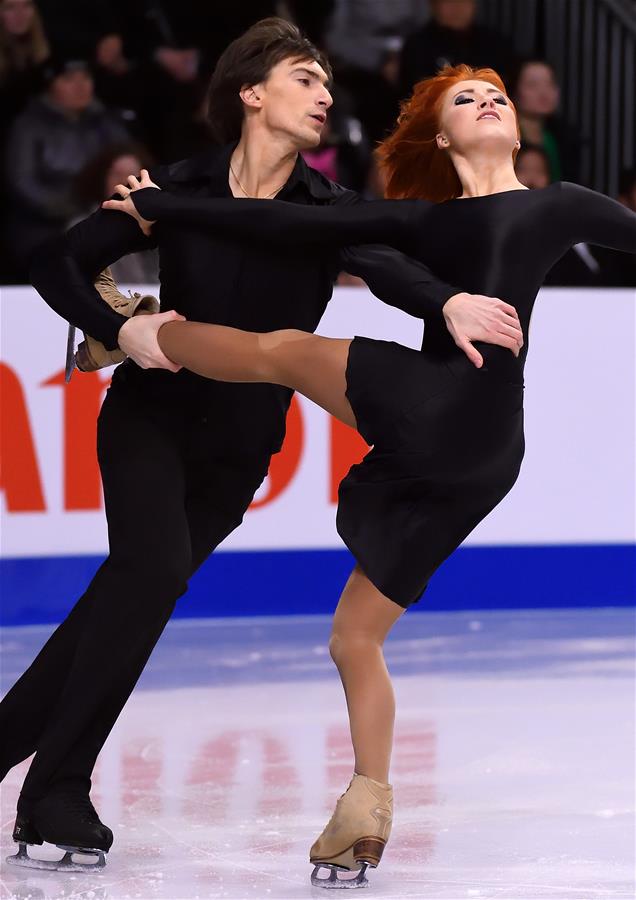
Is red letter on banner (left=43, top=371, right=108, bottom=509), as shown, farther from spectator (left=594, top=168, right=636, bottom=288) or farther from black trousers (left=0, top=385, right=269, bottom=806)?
spectator (left=594, top=168, right=636, bottom=288)

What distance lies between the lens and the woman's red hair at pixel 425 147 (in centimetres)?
309

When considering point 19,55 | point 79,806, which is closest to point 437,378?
point 79,806

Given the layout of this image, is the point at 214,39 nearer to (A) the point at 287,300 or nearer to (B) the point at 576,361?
(B) the point at 576,361

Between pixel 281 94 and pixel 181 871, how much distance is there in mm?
1505

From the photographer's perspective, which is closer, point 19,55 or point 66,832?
point 66,832

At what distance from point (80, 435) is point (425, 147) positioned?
254 centimetres

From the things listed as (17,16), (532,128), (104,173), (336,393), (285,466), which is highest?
(336,393)

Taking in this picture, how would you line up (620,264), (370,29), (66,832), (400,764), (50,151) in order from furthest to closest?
(370,29) < (620,264) < (50,151) < (400,764) < (66,832)

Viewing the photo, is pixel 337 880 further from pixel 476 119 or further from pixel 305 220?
pixel 476 119

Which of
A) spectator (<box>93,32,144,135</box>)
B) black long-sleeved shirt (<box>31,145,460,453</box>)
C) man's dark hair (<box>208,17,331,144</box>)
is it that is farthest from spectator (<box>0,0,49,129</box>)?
black long-sleeved shirt (<box>31,145,460,453</box>)

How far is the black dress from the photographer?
9.21ft

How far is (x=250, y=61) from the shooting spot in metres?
3.21

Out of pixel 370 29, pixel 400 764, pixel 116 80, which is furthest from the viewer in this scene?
pixel 370 29

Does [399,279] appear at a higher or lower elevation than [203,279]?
higher
